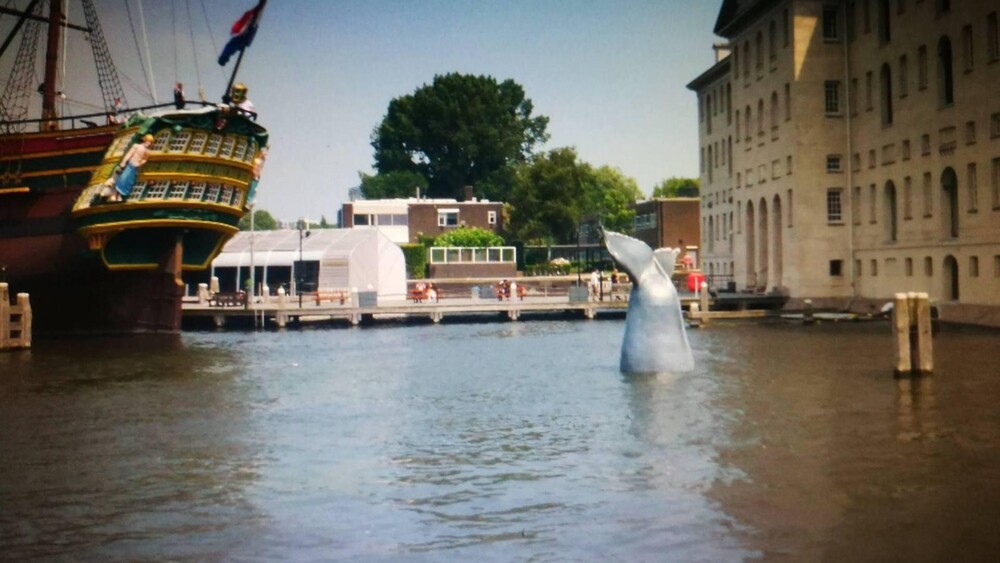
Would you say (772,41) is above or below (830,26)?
above

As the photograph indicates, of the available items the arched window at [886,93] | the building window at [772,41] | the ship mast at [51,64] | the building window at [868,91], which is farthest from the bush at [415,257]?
the arched window at [886,93]

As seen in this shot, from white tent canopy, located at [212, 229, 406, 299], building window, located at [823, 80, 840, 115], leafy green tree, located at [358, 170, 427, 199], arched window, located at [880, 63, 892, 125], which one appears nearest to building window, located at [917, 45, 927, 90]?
arched window, located at [880, 63, 892, 125]

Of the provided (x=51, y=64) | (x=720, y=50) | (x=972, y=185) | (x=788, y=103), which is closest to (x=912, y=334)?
(x=972, y=185)

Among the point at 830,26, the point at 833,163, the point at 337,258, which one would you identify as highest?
the point at 830,26

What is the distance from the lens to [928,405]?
28.5 meters

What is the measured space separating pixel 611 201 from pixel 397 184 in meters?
25.7

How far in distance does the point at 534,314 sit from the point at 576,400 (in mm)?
46166

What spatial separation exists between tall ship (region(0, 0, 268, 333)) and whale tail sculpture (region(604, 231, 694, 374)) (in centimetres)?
2777

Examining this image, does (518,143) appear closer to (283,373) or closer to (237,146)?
(237,146)

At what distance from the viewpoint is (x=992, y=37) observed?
171ft

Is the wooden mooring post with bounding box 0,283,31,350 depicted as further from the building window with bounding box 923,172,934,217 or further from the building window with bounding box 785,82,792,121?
the building window with bounding box 785,82,792,121

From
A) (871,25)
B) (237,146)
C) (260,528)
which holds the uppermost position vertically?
(871,25)

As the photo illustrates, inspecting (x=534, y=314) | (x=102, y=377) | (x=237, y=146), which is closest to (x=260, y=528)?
(x=102, y=377)

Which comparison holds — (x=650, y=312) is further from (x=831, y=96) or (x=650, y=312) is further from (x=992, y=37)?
(x=831, y=96)
